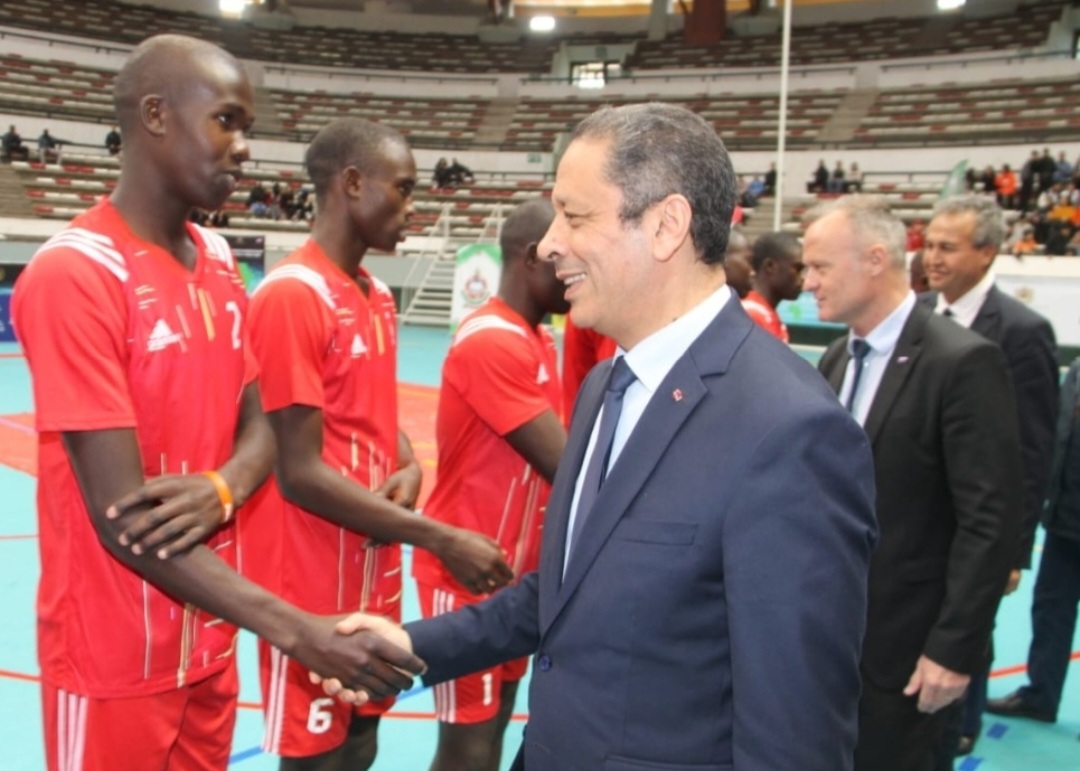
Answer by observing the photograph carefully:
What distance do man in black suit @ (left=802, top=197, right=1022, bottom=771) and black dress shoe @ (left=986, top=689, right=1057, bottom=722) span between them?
175 centimetres

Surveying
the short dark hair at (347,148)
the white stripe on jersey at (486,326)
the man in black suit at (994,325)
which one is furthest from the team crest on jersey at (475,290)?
the short dark hair at (347,148)

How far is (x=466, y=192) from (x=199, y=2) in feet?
47.9

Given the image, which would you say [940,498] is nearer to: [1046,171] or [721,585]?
[721,585]

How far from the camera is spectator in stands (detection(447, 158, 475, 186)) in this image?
2855 cm

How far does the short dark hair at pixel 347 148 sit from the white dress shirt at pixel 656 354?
141 cm

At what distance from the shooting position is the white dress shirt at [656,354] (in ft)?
5.19

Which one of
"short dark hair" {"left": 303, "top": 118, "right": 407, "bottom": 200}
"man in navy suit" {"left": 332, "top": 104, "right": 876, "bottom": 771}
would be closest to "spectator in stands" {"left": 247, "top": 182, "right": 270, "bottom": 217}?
"short dark hair" {"left": 303, "top": 118, "right": 407, "bottom": 200}

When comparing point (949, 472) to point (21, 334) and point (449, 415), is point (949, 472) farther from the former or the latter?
point (21, 334)

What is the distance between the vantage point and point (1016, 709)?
431 centimetres

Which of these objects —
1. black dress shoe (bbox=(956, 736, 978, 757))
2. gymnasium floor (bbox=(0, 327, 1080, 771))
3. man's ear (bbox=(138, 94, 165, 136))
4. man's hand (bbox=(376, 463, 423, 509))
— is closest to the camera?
man's ear (bbox=(138, 94, 165, 136))

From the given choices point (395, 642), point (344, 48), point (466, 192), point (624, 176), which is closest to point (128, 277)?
point (395, 642)

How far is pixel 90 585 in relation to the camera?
1.93 metres

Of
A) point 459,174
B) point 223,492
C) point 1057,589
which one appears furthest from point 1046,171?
point 223,492

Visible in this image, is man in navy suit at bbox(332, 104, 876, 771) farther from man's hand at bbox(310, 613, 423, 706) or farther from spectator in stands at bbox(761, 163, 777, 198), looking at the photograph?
spectator in stands at bbox(761, 163, 777, 198)
